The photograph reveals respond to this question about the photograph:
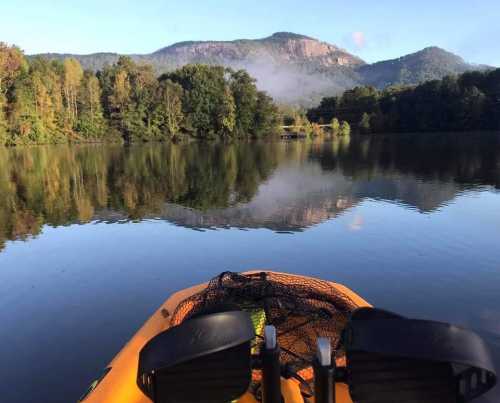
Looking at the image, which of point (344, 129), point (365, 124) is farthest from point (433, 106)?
point (344, 129)

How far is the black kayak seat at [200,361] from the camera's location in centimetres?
183

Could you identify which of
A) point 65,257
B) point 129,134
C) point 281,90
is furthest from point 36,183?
point 281,90

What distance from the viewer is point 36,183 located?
16828 millimetres

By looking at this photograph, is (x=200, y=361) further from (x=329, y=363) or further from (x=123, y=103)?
(x=123, y=103)

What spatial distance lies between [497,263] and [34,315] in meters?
7.18

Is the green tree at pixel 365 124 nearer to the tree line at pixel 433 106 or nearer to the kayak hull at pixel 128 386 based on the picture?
the tree line at pixel 433 106

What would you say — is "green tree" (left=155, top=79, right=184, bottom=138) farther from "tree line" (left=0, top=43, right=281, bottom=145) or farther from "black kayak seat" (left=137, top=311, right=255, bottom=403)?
"black kayak seat" (left=137, top=311, right=255, bottom=403)

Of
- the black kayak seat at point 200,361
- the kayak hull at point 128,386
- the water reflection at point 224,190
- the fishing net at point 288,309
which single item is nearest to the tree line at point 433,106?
the water reflection at point 224,190

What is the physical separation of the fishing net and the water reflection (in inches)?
237

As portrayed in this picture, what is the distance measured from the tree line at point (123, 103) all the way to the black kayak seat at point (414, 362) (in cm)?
4615

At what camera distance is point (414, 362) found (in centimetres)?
176

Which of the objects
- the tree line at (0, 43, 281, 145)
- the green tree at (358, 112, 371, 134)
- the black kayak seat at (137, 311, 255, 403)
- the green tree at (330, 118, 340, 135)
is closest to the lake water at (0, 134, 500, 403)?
the black kayak seat at (137, 311, 255, 403)

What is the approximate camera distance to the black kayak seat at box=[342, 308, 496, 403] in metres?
1.66

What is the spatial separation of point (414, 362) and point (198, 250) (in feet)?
21.5
